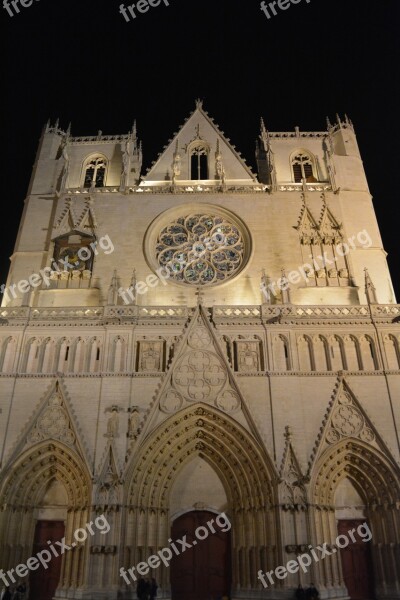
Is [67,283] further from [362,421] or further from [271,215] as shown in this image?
[362,421]

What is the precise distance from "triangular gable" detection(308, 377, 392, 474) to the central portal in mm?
3874

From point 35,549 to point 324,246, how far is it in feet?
49.6

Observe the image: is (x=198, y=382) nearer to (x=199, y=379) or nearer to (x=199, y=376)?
(x=199, y=379)

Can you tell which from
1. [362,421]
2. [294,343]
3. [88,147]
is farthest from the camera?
[88,147]

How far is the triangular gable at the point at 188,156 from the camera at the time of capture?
2264 centimetres

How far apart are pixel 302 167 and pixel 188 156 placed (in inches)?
222

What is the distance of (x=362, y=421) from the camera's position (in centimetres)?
1521

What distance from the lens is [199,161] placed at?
23516mm

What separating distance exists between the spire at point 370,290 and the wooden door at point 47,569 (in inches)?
506

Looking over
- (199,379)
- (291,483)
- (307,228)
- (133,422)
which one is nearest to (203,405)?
(199,379)

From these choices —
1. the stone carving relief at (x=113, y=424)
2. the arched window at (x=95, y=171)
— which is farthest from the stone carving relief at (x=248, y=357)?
the arched window at (x=95, y=171)

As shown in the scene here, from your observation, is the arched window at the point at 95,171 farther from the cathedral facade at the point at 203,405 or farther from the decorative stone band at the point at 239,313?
the decorative stone band at the point at 239,313

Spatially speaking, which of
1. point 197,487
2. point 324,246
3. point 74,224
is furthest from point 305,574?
point 74,224

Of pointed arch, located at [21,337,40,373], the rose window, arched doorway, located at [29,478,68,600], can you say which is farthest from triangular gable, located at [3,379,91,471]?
the rose window
